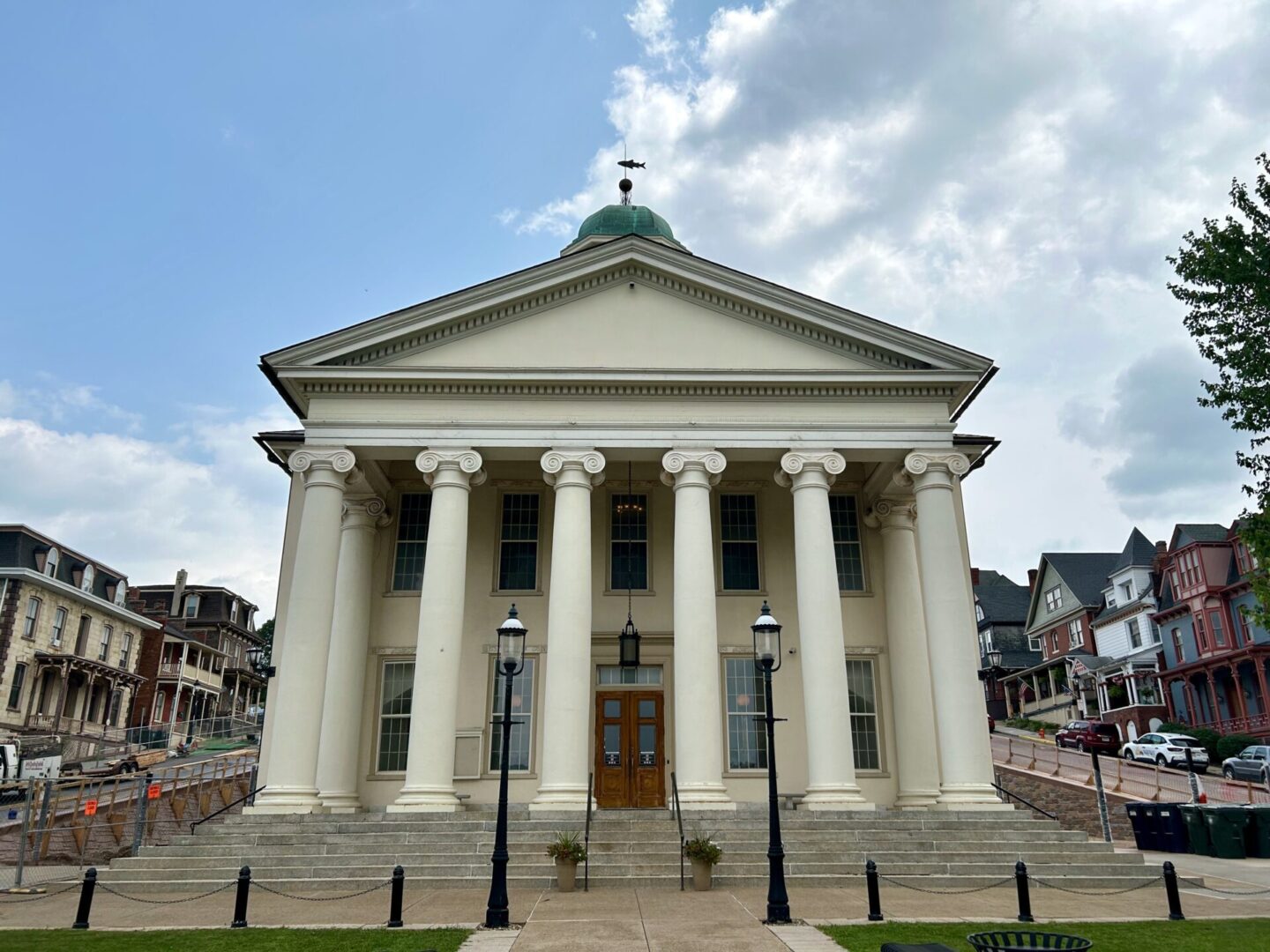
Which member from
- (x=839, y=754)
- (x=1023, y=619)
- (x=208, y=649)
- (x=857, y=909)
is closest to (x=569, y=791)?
(x=839, y=754)

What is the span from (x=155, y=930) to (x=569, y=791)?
779cm

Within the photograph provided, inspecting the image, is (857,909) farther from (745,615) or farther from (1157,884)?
(745,615)

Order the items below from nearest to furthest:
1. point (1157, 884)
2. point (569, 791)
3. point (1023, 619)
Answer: point (1157, 884), point (569, 791), point (1023, 619)

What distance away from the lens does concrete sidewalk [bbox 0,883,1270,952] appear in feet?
34.2

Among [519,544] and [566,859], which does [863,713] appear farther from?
[566,859]

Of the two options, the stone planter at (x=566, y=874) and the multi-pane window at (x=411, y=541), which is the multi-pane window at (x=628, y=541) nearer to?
the multi-pane window at (x=411, y=541)

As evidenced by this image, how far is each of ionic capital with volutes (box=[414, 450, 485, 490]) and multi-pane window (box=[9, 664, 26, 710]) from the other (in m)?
35.2

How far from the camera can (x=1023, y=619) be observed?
256 feet

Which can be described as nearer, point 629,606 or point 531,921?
point 531,921

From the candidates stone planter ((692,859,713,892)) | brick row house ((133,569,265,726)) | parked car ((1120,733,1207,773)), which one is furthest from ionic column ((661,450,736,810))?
brick row house ((133,569,265,726))

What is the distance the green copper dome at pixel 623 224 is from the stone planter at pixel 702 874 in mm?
25389

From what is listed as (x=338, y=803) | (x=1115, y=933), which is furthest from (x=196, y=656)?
(x=1115, y=933)

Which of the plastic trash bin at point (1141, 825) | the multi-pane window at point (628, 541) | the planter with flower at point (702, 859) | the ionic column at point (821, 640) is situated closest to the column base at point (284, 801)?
the planter with flower at point (702, 859)

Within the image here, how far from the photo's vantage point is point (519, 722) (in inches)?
848
